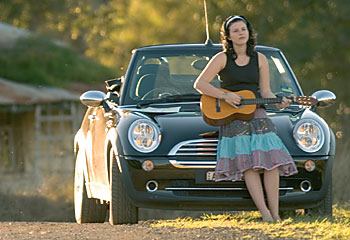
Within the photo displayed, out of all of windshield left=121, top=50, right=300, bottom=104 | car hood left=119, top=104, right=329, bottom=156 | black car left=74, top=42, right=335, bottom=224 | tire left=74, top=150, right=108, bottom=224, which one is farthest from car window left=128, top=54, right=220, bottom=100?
tire left=74, top=150, right=108, bottom=224

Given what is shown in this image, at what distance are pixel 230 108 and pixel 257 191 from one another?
0.68 m

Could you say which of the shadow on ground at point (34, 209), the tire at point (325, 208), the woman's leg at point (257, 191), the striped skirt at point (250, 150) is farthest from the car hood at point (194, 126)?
the shadow on ground at point (34, 209)

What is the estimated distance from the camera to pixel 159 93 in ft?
33.2

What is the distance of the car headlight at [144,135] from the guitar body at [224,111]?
1.38ft

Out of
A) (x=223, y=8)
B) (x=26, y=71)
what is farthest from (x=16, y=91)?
(x=223, y=8)

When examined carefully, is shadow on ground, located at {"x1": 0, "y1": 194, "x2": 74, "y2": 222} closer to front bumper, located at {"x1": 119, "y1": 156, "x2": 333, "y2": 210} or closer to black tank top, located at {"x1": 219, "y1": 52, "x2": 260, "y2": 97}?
front bumper, located at {"x1": 119, "y1": 156, "x2": 333, "y2": 210}

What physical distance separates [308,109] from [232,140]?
1027 millimetres

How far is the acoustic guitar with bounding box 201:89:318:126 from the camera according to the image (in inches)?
353

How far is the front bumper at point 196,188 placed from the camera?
8914 millimetres

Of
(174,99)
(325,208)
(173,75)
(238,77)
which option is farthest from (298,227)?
(173,75)

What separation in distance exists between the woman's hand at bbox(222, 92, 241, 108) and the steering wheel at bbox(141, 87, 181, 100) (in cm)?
119

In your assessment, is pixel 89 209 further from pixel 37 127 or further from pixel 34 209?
pixel 37 127

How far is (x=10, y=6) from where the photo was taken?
39625 mm

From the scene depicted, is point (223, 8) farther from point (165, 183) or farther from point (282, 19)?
point (165, 183)
